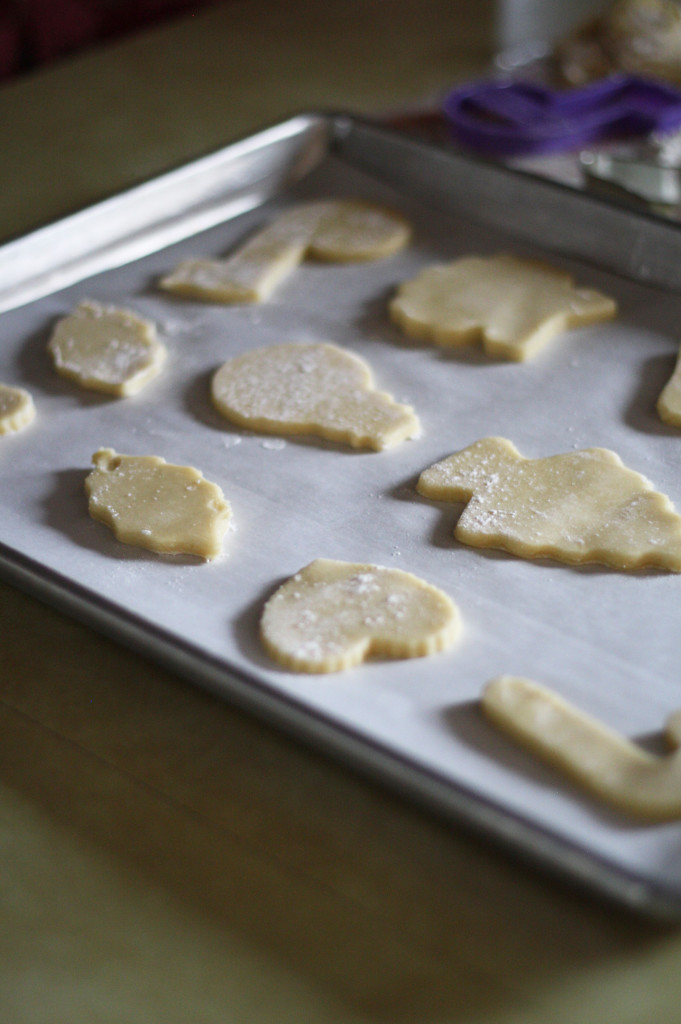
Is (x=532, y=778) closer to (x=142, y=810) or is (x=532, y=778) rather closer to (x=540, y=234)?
(x=142, y=810)

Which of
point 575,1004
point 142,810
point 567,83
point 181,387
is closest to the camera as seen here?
point 575,1004

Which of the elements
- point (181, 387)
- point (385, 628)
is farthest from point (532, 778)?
point (181, 387)

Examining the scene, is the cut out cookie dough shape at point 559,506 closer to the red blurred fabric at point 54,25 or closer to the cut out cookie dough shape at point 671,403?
A: the cut out cookie dough shape at point 671,403

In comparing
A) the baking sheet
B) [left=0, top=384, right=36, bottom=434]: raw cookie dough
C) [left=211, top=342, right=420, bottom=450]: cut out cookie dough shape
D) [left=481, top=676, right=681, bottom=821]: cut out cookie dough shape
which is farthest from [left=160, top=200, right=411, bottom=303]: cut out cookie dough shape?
[left=481, top=676, right=681, bottom=821]: cut out cookie dough shape

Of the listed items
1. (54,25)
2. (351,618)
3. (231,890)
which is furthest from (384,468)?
(54,25)

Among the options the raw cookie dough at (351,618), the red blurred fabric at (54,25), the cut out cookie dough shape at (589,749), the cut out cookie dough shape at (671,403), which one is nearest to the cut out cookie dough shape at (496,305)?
the cut out cookie dough shape at (671,403)
